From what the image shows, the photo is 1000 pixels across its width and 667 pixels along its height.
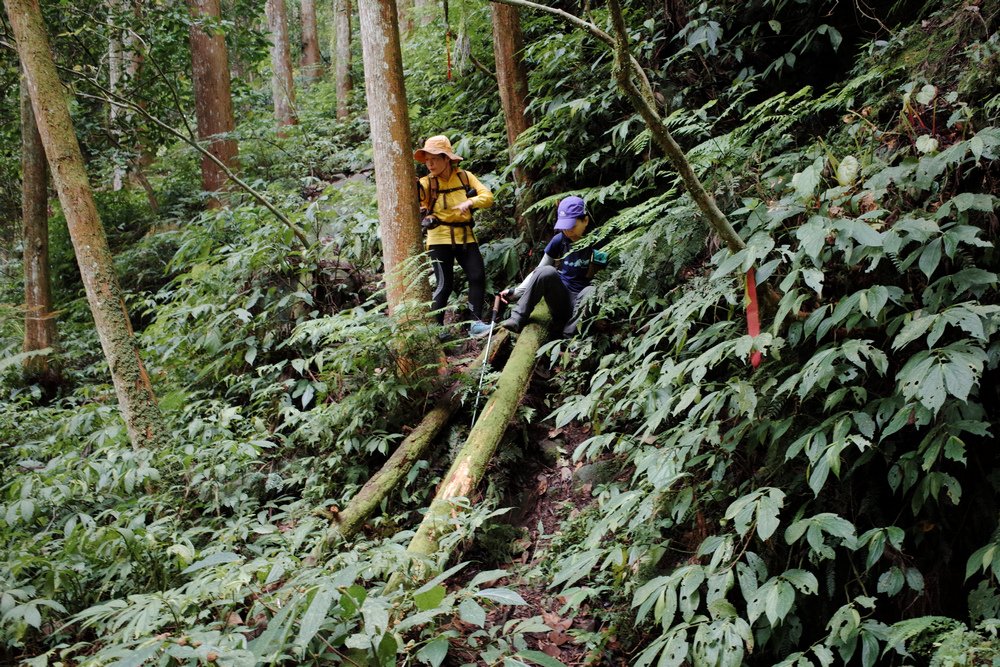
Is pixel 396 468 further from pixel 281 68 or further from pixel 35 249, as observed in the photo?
pixel 281 68

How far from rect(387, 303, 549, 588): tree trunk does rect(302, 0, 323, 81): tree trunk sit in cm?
1692

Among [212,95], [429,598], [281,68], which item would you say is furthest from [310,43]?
[429,598]

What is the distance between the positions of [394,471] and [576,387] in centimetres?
166

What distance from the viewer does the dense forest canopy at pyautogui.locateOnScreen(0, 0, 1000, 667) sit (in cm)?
282

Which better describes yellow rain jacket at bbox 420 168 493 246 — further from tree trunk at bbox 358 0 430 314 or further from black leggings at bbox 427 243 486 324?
tree trunk at bbox 358 0 430 314

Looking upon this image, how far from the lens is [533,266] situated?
698 cm

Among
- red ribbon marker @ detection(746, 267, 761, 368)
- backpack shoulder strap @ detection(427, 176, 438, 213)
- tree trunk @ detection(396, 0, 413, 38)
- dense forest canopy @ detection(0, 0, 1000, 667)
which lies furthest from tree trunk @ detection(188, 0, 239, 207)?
red ribbon marker @ detection(746, 267, 761, 368)

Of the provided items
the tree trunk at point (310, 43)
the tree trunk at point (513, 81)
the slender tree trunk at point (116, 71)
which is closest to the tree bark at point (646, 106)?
the tree trunk at point (513, 81)

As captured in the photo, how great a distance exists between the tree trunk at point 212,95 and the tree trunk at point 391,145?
20.3 ft

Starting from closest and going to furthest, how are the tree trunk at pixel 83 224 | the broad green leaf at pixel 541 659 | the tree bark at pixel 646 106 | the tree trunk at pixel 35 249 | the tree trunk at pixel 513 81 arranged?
the broad green leaf at pixel 541 659
the tree bark at pixel 646 106
the tree trunk at pixel 83 224
the tree trunk at pixel 513 81
the tree trunk at pixel 35 249

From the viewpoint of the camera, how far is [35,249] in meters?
8.52

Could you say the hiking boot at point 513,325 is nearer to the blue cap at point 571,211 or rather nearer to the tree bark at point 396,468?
the tree bark at point 396,468

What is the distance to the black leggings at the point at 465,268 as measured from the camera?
6.23 meters

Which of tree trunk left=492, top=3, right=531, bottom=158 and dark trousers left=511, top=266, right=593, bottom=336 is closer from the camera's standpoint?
dark trousers left=511, top=266, right=593, bottom=336
